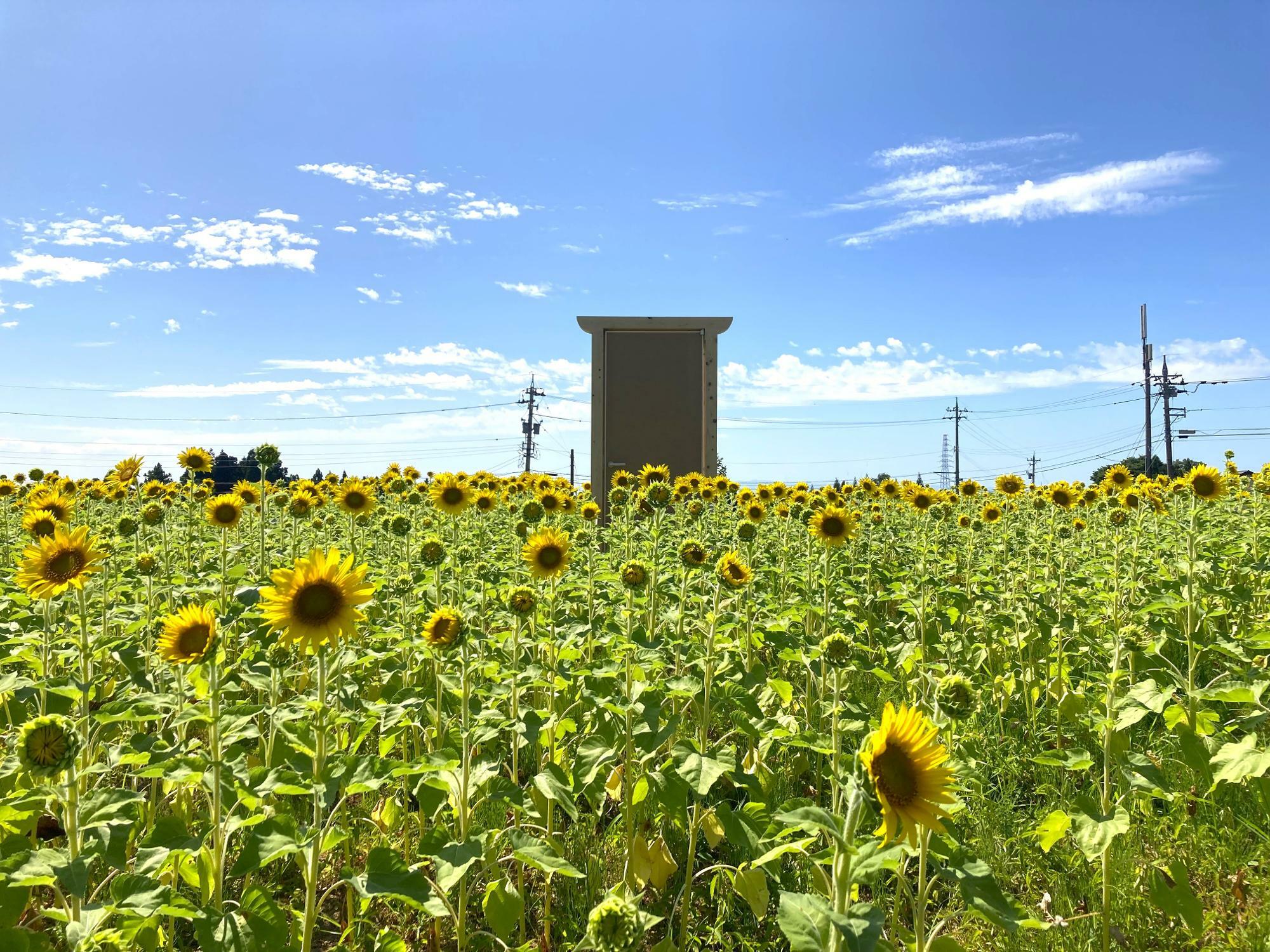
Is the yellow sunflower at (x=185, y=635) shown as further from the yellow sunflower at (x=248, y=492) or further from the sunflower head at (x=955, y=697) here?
the yellow sunflower at (x=248, y=492)

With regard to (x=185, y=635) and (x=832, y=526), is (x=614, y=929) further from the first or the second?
(x=832, y=526)

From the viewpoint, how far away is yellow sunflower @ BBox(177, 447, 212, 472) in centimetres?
578

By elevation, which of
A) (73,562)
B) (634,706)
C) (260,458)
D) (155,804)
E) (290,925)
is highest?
(260,458)

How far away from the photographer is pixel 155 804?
3115 millimetres

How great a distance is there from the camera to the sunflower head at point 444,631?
274cm

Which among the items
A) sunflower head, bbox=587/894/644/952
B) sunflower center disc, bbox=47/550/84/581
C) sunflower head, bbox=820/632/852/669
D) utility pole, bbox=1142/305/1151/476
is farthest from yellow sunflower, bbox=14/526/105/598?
utility pole, bbox=1142/305/1151/476

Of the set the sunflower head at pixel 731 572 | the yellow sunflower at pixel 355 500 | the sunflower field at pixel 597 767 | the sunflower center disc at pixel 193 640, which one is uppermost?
the yellow sunflower at pixel 355 500

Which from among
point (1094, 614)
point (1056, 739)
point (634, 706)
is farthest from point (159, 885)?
point (1094, 614)

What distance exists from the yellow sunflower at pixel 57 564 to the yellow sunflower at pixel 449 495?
6.12 feet

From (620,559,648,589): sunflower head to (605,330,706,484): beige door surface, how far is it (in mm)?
10799

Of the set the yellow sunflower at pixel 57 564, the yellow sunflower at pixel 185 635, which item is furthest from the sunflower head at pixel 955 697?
the yellow sunflower at pixel 57 564

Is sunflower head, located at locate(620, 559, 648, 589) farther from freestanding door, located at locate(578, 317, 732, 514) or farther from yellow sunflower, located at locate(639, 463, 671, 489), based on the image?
freestanding door, located at locate(578, 317, 732, 514)

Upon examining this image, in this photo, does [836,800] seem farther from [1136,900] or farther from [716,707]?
[716,707]

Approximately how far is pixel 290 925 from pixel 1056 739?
4.06 meters
